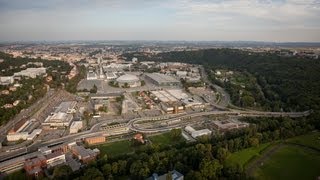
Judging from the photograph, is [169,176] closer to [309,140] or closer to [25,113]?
[309,140]

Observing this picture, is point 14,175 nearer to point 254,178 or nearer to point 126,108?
point 254,178

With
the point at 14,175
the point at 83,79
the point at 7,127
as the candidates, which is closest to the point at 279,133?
the point at 14,175

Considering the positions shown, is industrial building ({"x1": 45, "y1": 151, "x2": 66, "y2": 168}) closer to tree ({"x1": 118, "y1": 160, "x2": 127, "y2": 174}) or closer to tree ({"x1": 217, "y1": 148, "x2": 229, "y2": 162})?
tree ({"x1": 118, "y1": 160, "x2": 127, "y2": 174})

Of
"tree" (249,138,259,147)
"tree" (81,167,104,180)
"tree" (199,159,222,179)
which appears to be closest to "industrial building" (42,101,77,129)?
"tree" (81,167,104,180)

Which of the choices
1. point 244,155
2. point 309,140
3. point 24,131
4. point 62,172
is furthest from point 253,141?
point 24,131

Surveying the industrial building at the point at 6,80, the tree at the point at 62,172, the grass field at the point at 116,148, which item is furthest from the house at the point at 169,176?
the industrial building at the point at 6,80
